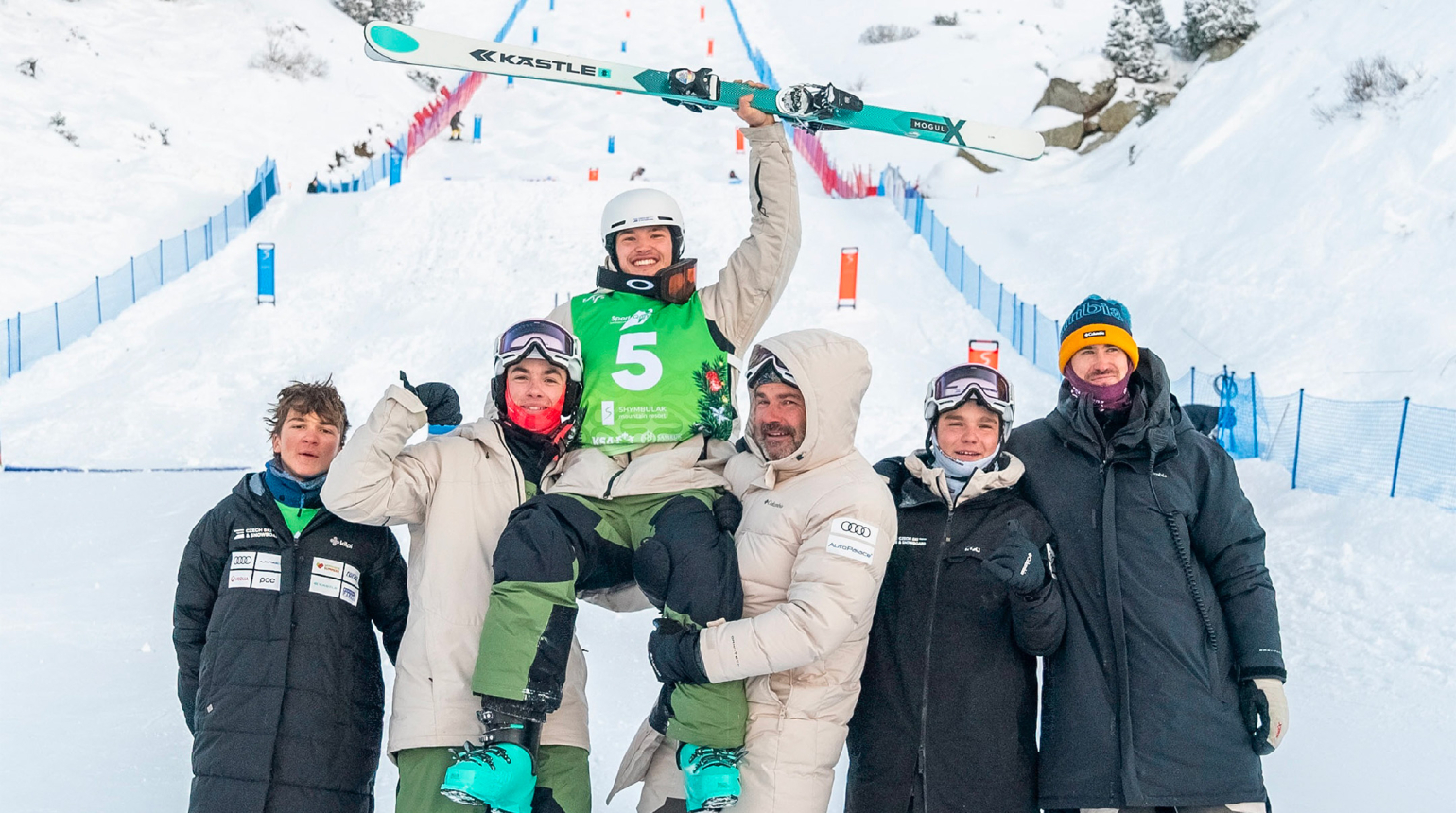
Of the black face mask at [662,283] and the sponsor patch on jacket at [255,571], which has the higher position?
the black face mask at [662,283]

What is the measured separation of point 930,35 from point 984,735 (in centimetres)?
3657

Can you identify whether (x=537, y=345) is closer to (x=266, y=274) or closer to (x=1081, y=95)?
(x=266, y=274)

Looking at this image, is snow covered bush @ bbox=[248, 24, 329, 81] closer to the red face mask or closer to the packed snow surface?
the packed snow surface

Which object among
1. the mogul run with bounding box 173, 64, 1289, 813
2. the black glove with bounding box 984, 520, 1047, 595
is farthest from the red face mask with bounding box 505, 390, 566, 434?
the black glove with bounding box 984, 520, 1047, 595

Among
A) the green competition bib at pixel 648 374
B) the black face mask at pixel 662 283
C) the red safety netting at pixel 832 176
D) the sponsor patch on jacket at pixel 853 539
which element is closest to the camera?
the sponsor patch on jacket at pixel 853 539

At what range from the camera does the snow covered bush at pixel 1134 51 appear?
24078mm

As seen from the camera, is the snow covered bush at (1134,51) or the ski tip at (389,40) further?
the snow covered bush at (1134,51)

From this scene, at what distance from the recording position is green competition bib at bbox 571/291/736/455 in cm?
332

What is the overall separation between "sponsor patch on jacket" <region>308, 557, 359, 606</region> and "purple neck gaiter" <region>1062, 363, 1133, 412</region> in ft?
7.04

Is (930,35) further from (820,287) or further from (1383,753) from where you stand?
(1383,753)

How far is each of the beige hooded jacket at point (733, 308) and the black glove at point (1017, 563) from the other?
0.83 m

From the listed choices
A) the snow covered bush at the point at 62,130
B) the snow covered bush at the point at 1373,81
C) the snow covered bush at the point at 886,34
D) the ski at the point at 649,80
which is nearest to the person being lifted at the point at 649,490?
the ski at the point at 649,80

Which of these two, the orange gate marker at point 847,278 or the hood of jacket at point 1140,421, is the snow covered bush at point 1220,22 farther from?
the hood of jacket at point 1140,421

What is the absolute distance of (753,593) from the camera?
9.94ft
